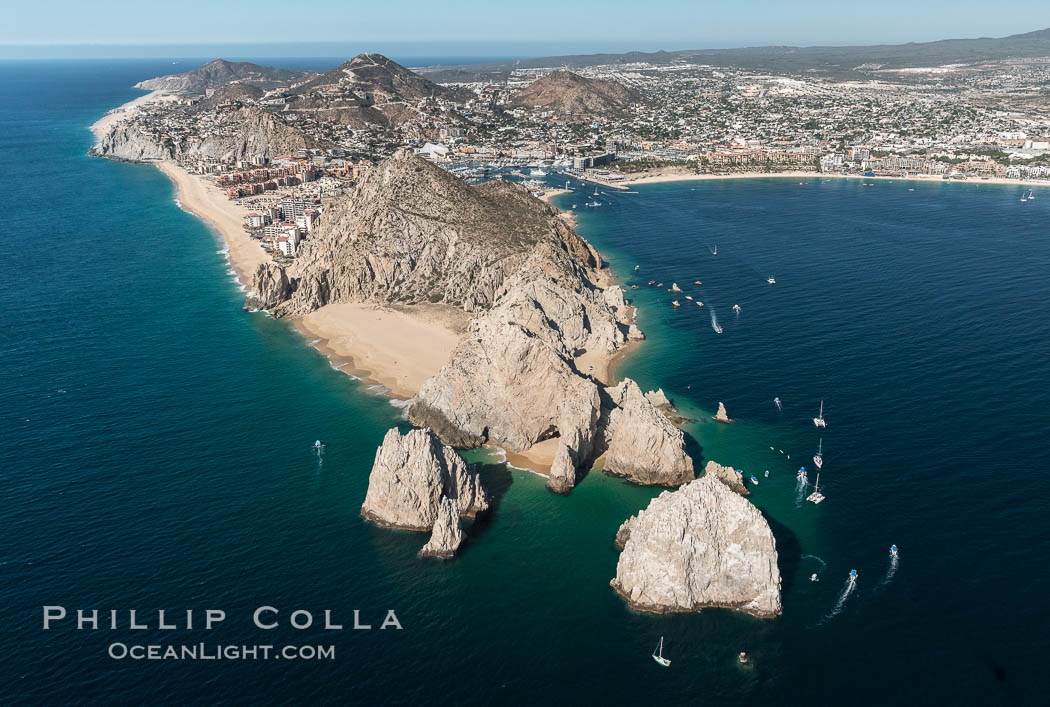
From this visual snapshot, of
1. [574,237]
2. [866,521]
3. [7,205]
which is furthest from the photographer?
[7,205]

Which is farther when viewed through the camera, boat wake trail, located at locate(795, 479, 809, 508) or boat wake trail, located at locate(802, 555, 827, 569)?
boat wake trail, located at locate(795, 479, 809, 508)

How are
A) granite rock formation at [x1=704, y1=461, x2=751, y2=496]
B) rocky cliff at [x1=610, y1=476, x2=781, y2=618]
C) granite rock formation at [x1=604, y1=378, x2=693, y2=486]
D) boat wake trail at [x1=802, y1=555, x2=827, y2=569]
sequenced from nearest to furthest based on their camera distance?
1. rocky cliff at [x1=610, y1=476, x2=781, y2=618]
2. boat wake trail at [x1=802, y1=555, x2=827, y2=569]
3. granite rock formation at [x1=704, y1=461, x2=751, y2=496]
4. granite rock formation at [x1=604, y1=378, x2=693, y2=486]

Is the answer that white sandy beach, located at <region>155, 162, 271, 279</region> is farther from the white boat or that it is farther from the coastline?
the white boat

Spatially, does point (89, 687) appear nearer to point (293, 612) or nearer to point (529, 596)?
point (293, 612)

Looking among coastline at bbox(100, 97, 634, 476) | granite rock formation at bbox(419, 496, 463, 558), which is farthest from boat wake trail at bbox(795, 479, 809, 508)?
granite rock formation at bbox(419, 496, 463, 558)

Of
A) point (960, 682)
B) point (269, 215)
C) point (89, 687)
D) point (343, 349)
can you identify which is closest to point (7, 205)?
point (269, 215)

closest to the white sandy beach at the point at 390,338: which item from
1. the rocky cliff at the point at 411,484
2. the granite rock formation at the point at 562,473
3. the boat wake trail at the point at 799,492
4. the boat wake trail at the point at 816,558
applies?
the rocky cliff at the point at 411,484
